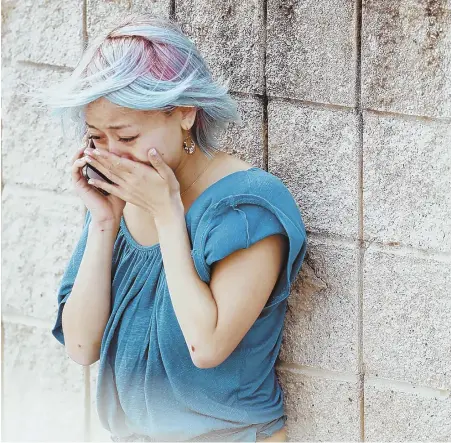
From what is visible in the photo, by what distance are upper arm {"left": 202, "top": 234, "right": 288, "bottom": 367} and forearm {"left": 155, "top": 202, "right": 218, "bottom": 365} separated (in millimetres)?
29

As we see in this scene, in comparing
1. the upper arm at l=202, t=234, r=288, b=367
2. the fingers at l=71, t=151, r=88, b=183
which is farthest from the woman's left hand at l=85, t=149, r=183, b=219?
the upper arm at l=202, t=234, r=288, b=367

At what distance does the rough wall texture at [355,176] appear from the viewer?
125 inches

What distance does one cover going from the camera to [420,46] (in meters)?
3.12

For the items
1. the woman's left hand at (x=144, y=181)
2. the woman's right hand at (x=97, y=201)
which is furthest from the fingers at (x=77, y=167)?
the woman's left hand at (x=144, y=181)

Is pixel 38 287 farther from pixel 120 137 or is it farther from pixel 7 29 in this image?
pixel 120 137

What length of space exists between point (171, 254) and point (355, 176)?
2.22 feet

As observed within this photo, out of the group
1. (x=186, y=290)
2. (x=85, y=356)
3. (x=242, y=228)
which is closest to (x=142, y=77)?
(x=242, y=228)

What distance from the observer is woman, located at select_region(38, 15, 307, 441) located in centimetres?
302

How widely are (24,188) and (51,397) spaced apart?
886 millimetres

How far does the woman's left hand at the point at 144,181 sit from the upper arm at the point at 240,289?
248 mm

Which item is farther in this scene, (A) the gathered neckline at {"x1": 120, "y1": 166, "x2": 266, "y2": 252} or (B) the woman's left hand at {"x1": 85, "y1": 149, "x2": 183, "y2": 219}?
(A) the gathered neckline at {"x1": 120, "y1": 166, "x2": 266, "y2": 252}

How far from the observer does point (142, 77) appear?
9.71 ft

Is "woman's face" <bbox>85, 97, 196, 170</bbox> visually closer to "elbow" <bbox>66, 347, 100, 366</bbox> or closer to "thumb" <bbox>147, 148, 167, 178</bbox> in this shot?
"thumb" <bbox>147, 148, 167, 178</bbox>

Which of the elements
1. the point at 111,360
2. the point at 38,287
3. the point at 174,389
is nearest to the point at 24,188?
the point at 38,287
